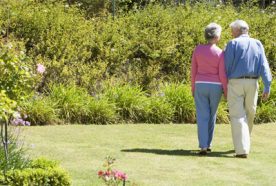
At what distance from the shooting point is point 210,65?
911 centimetres

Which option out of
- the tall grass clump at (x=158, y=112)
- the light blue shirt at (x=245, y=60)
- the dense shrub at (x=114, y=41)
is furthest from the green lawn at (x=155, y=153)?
the dense shrub at (x=114, y=41)

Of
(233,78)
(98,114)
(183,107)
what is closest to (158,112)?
(183,107)

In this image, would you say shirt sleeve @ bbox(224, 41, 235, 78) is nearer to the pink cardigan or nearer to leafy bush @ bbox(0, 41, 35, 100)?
the pink cardigan

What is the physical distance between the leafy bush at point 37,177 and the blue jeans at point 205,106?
3236mm

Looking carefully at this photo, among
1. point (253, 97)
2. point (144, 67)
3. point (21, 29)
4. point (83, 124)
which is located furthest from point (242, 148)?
point (21, 29)

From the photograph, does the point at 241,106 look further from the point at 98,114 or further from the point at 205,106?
the point at 98,114

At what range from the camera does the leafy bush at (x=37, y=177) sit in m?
6.13

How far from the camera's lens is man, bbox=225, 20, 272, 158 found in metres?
8.99

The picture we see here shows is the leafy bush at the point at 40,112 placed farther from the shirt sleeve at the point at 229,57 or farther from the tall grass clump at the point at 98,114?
the shirt sleeve at the point at 229,57

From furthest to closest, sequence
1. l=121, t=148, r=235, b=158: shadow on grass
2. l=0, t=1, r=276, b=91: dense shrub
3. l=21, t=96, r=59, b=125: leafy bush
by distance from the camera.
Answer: l=0, t=1, r=276, b=91: dense shrub < l=21, t=96, r=59, b=125: leafy bush < l=121, t=148, r=235, b=158: shadow on grass

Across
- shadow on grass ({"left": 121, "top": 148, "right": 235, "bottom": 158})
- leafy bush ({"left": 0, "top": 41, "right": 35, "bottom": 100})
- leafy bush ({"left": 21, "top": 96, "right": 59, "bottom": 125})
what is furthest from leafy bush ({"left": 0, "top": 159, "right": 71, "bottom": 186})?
leafy bush ({"left": 21, "top": 96, "right": 59, "bottom": 125})

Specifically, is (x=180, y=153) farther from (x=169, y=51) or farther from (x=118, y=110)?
(x=169, y=51)

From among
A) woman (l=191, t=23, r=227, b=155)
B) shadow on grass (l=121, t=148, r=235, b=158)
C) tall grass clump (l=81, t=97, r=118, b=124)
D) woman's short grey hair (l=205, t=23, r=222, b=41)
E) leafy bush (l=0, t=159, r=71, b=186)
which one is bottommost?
shadow on grass (l=121, t=148, r=235, b=158)

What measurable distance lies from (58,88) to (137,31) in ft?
8.87
